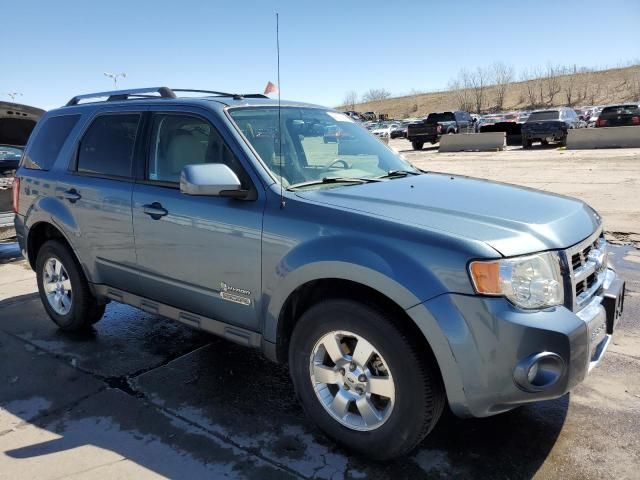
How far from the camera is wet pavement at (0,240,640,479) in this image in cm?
275

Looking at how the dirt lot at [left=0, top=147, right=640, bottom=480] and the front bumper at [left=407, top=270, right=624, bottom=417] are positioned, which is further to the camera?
the dirt lot at [left=0, top=147, right=640, bottom=480]

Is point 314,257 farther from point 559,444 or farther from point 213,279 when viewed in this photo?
point 559,444

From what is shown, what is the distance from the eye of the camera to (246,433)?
3078mm

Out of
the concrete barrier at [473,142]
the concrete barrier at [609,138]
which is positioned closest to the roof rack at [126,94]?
the concrete barrier at [609,138]

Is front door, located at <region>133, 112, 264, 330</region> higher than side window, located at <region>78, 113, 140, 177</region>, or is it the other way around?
side window, located at <region>78, 113, 140, 177</region>

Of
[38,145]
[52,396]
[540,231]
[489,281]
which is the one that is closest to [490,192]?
[540,231]

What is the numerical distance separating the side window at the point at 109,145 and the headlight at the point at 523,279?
104 inches

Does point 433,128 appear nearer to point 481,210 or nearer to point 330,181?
point 330,181

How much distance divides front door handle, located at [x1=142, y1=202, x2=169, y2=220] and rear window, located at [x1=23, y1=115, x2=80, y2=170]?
4.71 feet

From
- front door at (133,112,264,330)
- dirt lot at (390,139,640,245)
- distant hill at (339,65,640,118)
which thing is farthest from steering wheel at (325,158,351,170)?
distant hill at (339,65,640,118)

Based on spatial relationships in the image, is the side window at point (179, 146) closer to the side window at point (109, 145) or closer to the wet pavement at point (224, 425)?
the side window at point (109, 145)

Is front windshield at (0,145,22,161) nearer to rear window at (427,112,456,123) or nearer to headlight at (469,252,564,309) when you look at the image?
headlight at (469,252,564,309)

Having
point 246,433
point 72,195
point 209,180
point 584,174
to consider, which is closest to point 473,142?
point 584,174

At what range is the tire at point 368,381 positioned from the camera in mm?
2518
